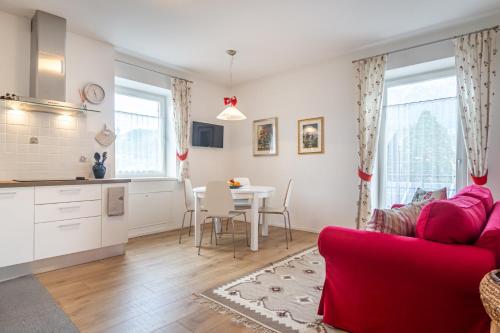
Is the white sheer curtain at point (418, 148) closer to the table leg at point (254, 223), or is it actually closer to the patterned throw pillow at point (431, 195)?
the patterned throw pillow at point (431, 195)

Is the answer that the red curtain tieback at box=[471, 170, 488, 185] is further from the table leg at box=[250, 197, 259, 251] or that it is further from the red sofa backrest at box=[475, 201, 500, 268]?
the table leg at box=[250, 197, 259, 251]

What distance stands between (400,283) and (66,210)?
2983 mm

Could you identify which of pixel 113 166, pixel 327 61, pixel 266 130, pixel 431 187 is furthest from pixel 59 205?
pixel 431 187

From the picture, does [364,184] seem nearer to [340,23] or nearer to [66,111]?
[340,23]

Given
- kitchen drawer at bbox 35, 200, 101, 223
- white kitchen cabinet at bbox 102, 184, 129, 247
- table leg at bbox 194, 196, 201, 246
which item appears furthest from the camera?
table leg at bbox 194, 196, 201, 246

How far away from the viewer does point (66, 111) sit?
3.25m

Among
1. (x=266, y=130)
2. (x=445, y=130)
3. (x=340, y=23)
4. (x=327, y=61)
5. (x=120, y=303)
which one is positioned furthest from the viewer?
(x=266, y=130)

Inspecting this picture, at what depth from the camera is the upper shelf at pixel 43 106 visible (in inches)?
114

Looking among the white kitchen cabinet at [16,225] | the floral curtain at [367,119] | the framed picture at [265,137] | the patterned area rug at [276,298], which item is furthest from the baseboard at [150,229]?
the floral curtain at [367,119]

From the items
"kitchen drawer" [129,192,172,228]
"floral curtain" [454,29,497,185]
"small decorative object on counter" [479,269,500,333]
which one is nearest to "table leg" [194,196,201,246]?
"kitchen drawer" [129,192,172,228]

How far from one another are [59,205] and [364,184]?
11.7ft

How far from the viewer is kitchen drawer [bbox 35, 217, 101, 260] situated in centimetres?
267

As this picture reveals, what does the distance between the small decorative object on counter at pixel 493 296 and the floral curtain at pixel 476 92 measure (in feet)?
8.41

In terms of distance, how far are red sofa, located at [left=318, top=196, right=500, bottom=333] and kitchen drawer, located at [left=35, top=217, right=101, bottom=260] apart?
8.17 feet
